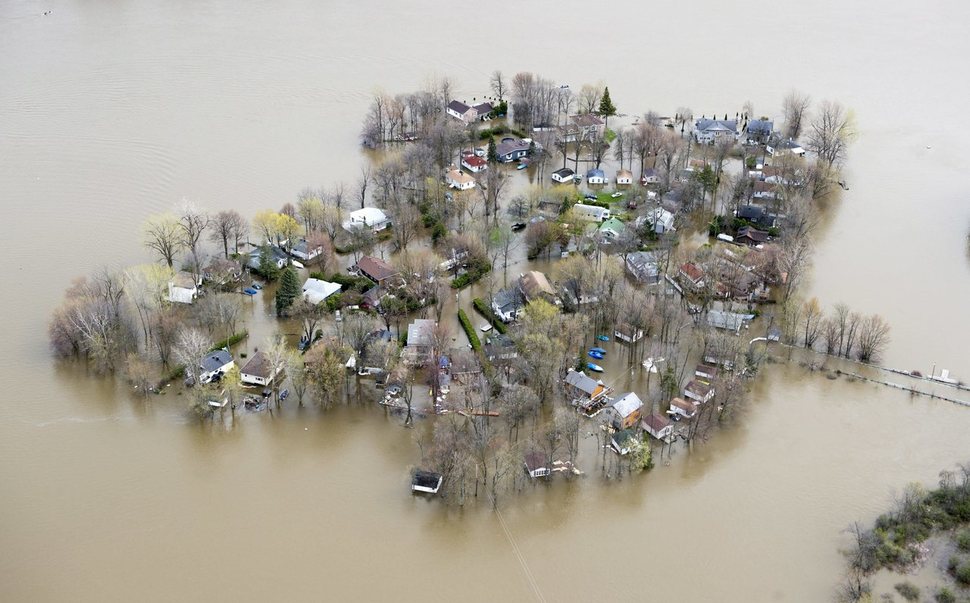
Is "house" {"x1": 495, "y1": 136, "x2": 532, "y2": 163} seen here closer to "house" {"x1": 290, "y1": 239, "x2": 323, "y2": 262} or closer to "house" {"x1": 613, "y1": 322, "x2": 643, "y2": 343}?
"house" {"x1": 290, "y1": 239, "x2": 323, "y2": 262}

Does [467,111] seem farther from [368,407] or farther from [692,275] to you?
[368,407]

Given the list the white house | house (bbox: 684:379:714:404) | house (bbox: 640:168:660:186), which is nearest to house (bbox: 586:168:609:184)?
the white house

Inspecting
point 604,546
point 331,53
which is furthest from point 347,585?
point 331,53

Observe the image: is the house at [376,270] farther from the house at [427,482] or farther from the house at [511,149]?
the house at [511,149]

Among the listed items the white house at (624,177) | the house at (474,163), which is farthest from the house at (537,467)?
the house at (474,163)

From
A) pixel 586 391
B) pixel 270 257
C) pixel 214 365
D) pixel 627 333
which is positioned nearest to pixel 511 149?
pixel 270 257

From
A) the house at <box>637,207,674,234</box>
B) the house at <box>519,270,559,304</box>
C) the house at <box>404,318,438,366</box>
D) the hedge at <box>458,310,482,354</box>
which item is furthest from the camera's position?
the house at <box>637,207,674,234</box>
